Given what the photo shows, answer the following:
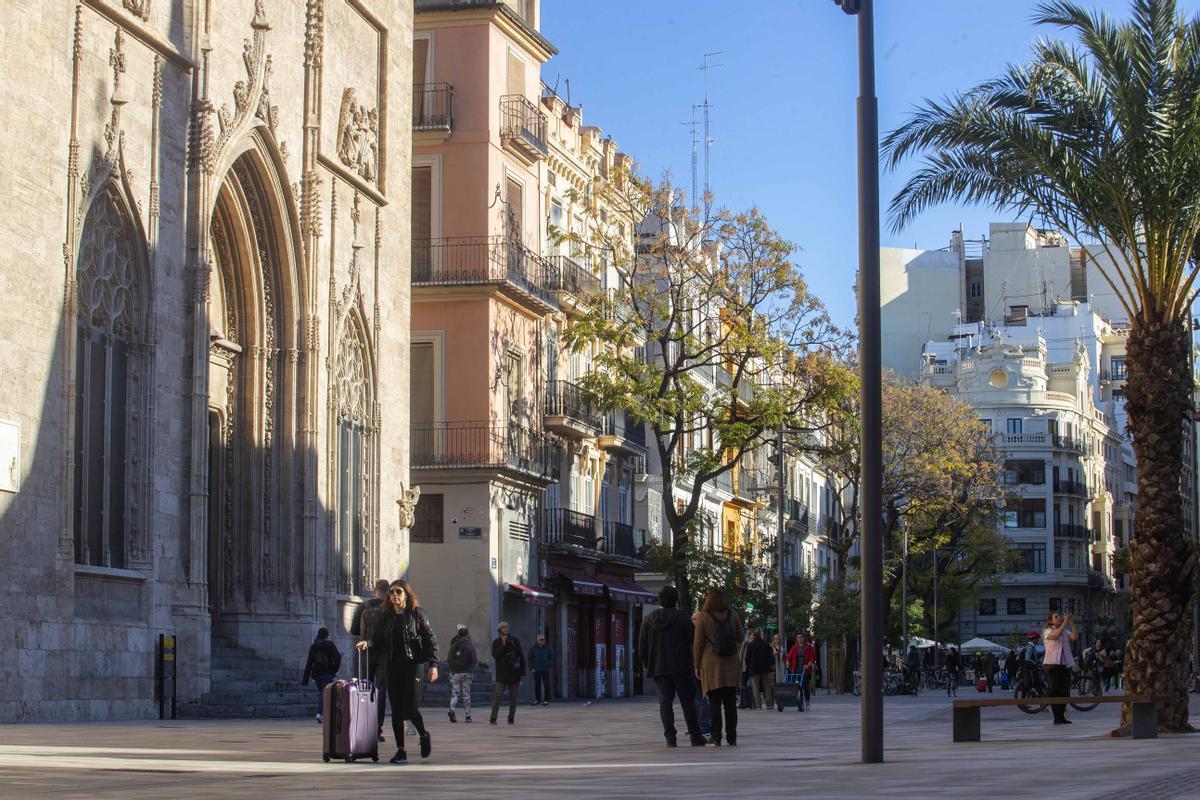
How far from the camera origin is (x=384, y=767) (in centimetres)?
1630

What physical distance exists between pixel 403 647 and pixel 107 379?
11668 mm

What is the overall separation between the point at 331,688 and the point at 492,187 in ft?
103

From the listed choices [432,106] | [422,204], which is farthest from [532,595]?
[432,106]

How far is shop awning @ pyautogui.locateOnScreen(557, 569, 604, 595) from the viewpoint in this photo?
5175cm

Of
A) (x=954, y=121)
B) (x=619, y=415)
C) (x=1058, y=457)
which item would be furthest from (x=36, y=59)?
(x=1058, y=457)

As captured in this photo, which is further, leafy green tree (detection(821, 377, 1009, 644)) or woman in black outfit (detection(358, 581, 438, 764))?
leafy green tree (detection(821, 377, 1009, 644))

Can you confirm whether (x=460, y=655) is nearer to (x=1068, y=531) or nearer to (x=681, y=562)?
(x=681, y=562)

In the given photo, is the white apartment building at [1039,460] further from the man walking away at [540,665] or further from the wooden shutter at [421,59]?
the man walking away at [540,665]

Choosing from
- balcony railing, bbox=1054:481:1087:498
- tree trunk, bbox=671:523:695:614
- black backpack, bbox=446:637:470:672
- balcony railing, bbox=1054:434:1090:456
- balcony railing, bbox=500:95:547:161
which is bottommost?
black backpack, bbox=446:637:470:672

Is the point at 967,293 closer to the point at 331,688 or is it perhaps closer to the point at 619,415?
the point at 619,415

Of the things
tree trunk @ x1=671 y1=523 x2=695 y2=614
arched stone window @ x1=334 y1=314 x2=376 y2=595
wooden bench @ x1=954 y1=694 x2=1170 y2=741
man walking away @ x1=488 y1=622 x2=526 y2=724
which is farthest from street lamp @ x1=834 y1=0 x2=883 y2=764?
tree trunk @ x1=671 y1=523 x2=695 y2=614

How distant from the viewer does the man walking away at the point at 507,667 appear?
29.4 m

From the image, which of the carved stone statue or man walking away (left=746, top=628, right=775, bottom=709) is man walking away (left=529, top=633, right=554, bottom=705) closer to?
the carved stone statue

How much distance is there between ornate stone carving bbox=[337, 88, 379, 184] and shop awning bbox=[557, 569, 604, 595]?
55.1 ft
